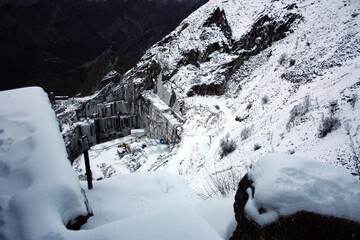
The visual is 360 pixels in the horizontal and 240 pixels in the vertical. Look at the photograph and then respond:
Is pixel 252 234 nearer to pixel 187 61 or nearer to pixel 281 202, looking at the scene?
pixel 281 202

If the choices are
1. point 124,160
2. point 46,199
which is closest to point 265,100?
point 46,199

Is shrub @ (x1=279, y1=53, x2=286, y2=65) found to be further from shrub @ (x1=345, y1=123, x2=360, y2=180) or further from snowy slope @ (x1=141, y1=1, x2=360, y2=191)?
shrub @ (x1=345, y1=123, x2=360, y2=180)

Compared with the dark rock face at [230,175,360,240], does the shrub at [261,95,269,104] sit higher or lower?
lower

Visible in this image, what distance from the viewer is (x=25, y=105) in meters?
2.68

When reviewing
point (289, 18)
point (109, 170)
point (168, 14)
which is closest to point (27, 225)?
point (109, 170)

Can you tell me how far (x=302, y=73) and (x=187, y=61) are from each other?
14894 mm

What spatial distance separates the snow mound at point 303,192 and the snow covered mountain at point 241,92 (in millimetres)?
1875

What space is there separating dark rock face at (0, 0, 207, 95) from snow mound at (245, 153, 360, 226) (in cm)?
5894

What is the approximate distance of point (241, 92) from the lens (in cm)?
1609

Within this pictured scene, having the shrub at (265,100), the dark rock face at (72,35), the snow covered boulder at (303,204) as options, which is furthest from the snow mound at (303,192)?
the dark rock face at (72,35)

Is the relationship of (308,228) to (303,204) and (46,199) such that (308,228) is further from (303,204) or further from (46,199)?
(46,199)

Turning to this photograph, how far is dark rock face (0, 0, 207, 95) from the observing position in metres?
71.2

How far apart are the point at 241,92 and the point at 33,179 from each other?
16.2m

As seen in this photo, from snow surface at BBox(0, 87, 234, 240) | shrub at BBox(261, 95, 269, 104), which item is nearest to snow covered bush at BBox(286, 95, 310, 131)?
shrub at BBox(261, 95, 269, 104)
